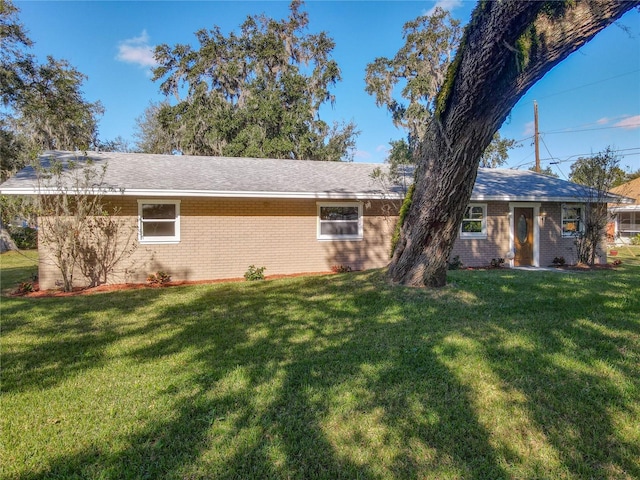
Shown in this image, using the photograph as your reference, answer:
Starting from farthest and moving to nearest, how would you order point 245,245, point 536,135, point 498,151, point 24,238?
point 498,151, point 536,135, point 24,238, point 245,245

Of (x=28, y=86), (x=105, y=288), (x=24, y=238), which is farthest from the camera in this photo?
(x=24, y=238)

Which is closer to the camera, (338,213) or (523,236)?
(338,213)

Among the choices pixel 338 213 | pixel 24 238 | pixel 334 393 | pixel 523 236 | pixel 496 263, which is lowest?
pixel 334 393

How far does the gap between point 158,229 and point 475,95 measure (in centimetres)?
914

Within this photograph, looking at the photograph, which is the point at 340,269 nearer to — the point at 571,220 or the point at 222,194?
the point at 222,194

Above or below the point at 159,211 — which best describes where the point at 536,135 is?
above

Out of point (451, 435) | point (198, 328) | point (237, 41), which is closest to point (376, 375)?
point (451, 435)

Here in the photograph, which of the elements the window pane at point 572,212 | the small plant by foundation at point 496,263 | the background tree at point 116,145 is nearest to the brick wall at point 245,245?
the small plant by foundation at point 496,263

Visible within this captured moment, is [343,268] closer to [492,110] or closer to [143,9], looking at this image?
[492,110]

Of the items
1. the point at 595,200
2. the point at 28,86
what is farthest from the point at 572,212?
the point at 28,86

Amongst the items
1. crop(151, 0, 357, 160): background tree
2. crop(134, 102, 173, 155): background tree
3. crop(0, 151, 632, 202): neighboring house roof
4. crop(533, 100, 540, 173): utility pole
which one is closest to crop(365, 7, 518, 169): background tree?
crop(151, 0, 357, 160): background tree

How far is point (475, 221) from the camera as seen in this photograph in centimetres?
1347

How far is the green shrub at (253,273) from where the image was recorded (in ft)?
35.5

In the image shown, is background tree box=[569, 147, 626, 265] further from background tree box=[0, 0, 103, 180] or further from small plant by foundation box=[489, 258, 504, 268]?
background tree box=[0, 0, 103, 180]
